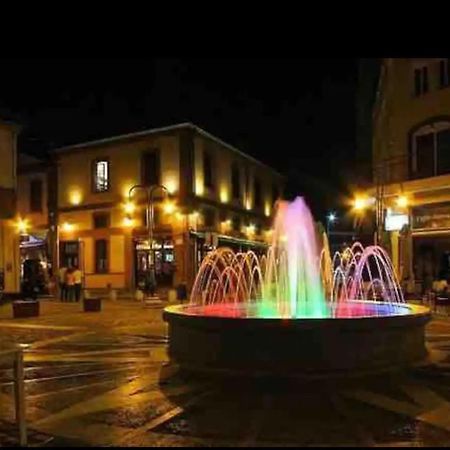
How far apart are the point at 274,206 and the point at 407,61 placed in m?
23.6

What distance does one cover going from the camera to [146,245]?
1508 inches

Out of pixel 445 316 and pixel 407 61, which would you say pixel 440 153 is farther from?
pixel 445 316

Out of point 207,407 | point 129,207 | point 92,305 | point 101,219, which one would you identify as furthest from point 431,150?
point 207,407

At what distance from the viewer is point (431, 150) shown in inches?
1107

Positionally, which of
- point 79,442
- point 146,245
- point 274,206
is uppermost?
point 274,206

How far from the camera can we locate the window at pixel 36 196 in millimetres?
44031

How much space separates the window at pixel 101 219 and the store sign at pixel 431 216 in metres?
18.4

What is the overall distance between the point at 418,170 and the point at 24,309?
1639 centimetres

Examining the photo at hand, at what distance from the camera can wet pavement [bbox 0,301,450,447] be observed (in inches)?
272

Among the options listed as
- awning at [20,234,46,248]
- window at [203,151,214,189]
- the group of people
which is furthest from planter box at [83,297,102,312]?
awning at [20,234,46,248]

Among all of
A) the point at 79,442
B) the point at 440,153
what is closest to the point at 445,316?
the point at 440,153

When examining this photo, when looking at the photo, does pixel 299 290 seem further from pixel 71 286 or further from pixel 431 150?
pixel 71 286

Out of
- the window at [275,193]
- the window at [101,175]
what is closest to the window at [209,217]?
the window at [101,175]

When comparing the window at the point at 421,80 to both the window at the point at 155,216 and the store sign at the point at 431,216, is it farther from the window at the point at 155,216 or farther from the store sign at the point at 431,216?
the window at the point at 155,216
